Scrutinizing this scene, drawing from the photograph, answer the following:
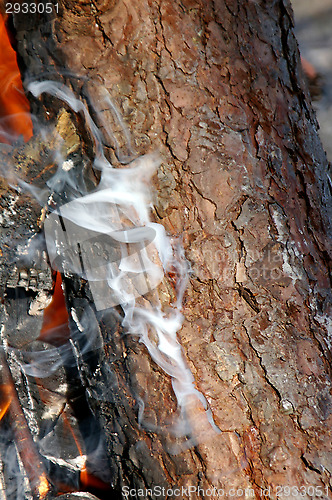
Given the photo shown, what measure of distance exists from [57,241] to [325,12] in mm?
1766

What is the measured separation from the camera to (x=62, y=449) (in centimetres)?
150

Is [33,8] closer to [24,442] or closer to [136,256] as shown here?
[136,256]

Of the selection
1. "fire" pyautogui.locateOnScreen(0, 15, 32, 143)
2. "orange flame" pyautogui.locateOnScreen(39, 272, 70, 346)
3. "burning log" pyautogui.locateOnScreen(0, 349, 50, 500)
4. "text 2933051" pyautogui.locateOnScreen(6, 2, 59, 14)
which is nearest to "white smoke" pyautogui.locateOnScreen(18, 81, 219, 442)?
"text 2933051" pyautogui.locateOnScreen(6, 2, 59, 14)

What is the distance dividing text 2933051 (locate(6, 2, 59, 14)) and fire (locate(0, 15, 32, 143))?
0.22m

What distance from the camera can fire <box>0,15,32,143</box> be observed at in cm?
127

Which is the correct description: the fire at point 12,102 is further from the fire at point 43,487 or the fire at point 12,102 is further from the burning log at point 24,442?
the fire at point 43,487

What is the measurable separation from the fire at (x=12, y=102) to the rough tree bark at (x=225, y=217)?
31cm

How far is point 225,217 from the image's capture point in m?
0.95

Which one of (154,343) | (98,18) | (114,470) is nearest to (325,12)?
(98,18)

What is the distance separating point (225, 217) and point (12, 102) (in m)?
0.88

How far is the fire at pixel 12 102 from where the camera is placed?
49.8 inches

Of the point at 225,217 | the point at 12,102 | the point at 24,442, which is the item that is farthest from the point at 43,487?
the point at 12,102

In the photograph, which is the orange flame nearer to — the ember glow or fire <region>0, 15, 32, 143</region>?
the ember glow

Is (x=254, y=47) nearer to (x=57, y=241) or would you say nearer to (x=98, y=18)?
(x=98, y=18)
